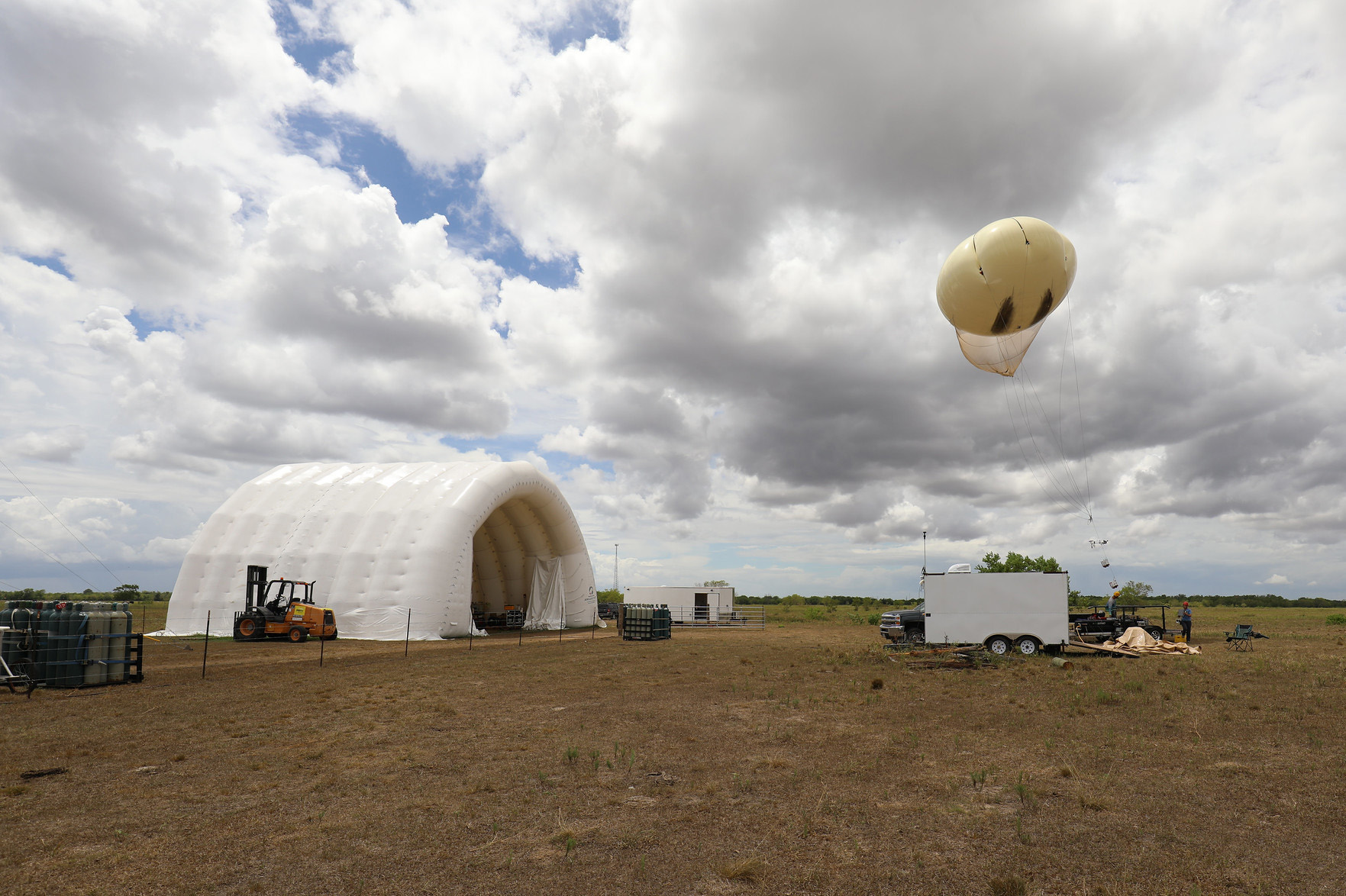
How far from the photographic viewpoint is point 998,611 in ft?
76.3

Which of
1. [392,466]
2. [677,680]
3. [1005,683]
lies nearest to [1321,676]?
[1005,683]

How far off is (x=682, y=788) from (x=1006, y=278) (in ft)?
48.7

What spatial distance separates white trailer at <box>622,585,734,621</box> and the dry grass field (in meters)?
32.4

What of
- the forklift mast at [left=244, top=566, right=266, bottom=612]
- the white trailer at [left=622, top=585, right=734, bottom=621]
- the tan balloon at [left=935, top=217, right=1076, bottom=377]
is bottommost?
the white trailer at [left=622, top=585, right=734, bottom=621]

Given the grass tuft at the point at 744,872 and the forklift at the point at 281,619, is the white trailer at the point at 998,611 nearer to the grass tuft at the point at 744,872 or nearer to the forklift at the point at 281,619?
the grass tuft at the point at 744,872

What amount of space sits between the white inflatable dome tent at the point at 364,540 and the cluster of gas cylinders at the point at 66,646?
14.3 metres

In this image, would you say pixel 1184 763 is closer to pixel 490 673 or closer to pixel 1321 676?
pixel 1321 676

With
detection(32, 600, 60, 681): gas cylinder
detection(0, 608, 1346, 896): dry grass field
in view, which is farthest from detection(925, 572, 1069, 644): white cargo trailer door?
detection(32, 600, 60, 681): gas cylinder

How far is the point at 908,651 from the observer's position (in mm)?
24891

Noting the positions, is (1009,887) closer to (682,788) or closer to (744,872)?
(744,872)

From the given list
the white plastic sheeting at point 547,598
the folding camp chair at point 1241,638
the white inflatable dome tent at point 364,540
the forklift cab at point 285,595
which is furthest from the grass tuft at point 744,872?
the white plastic sheeting at point 547,598

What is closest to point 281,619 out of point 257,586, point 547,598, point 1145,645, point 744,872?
point 257,586

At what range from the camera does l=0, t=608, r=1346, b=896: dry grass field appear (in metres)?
6.42

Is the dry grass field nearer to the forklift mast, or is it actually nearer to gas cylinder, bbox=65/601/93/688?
gas cylinder, bbox=65/601/93/688
